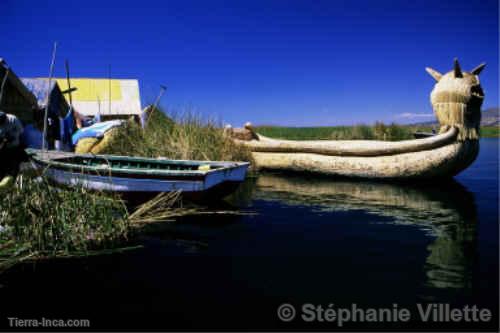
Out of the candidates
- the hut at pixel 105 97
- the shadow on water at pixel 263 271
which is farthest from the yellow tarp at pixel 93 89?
the shadow on water at pixel 263 271

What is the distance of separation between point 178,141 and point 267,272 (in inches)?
313

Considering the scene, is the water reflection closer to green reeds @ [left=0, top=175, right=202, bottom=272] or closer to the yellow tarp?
green reeds @ [left=0, top=175, right=202, bottom=272]

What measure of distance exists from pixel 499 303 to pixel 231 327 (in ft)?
9.27

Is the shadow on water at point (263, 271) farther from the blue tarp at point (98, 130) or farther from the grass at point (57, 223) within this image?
the blue tarp at point (98, 130)

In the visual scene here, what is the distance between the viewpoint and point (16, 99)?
16.4 meters

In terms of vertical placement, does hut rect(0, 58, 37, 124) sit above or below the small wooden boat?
above

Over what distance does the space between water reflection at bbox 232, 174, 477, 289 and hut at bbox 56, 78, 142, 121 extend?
51.2 feet

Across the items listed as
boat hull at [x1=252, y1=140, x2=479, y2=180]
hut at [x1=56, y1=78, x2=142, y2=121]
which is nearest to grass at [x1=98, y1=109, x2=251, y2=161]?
boat hull at [x1=252, y1=140, x2=479, y2=180]

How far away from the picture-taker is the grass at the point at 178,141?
38.9 ft

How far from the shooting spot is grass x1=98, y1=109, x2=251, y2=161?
38.9ft

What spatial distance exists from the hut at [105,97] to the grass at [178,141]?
12.5 meters

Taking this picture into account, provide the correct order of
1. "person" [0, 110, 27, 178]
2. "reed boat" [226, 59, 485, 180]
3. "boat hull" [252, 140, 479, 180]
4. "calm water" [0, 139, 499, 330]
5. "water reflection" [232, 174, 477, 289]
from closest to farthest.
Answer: "calm water" [0, 139, 499, 330] < "water reflection" [232, 174, 477, 289] < "person" [0, 110, 27, 178] < "reed boat" [226, 59, 485, 180] < "boat hull" [252, 140, 479, 180]

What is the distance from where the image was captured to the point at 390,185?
1180 cm

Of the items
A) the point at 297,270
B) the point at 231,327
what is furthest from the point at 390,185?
the point at 231,327
